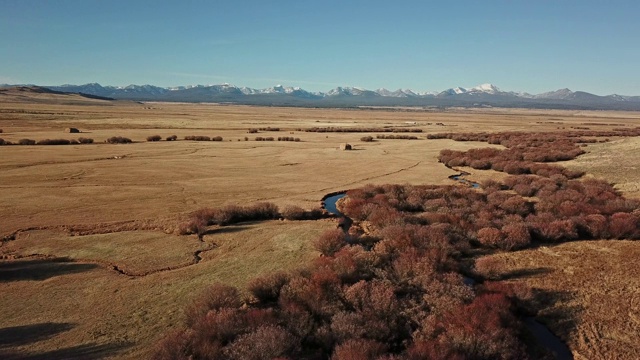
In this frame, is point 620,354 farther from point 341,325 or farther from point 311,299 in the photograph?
point 311,299

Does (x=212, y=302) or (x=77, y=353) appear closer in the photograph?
(x=77, y=353)

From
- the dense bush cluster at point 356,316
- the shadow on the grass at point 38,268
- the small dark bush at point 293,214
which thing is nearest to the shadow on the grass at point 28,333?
the dense bush cluster at point 356,316

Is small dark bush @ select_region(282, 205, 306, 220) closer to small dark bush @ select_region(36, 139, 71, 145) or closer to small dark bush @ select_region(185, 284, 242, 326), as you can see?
small dark bush @ select_region(185, 284, 242, 326)

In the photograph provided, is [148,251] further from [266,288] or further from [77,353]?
[77,353]

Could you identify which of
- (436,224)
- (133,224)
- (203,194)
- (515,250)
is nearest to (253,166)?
(203,194)

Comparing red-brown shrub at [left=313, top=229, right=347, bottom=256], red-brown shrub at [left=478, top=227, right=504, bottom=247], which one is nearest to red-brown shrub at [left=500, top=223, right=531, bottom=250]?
red-brown shrub at [left=478, top=227, right=504, bottom=247]

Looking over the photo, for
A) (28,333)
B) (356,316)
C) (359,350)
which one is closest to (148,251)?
(28,333)
